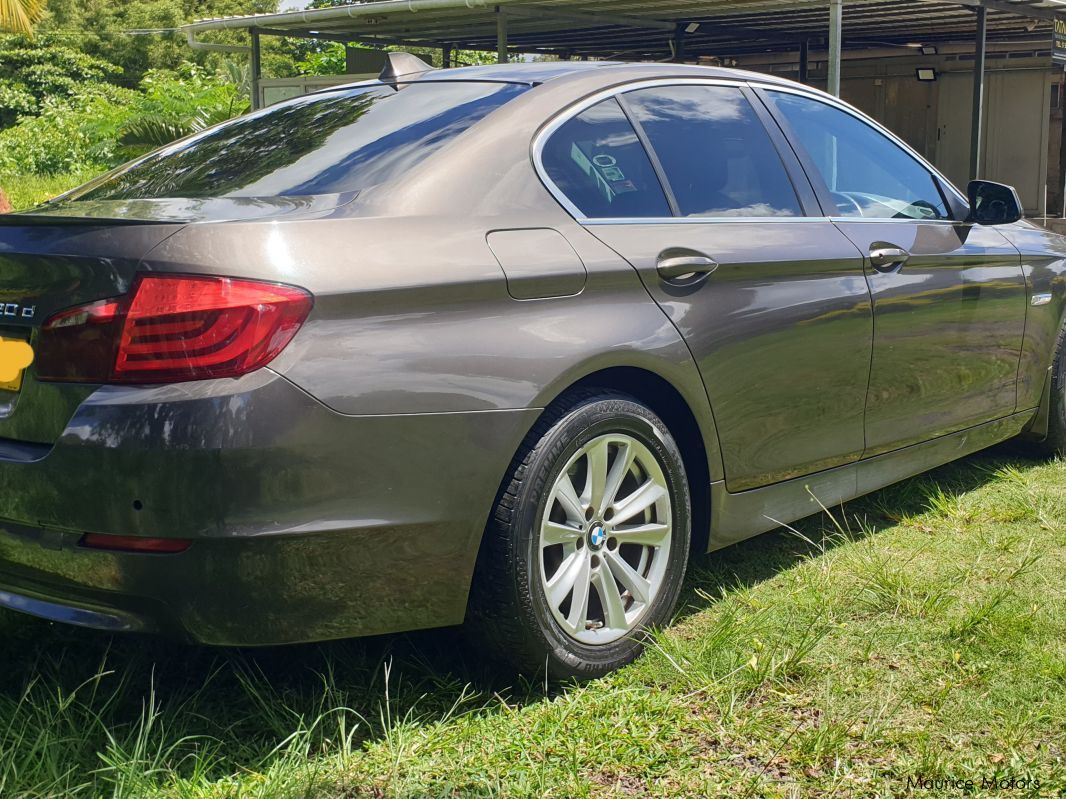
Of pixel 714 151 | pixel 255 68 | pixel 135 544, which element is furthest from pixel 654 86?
pixel 255 68

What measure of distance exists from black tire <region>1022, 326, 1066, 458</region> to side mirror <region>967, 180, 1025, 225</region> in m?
0.77

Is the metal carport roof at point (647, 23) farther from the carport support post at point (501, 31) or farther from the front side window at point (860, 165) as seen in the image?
the front side window at point (860, 165)

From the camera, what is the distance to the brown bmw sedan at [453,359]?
2.32m

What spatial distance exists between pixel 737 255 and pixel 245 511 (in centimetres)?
162

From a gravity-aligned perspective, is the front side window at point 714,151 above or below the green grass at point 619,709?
above

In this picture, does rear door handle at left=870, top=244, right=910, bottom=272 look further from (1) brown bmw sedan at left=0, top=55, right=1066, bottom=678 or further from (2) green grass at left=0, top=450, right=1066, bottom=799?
(2) green grass at left=0, top=450, right=1066, bottom=799

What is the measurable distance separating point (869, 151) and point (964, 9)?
9.09 metres

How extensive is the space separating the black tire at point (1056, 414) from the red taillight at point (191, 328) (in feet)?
12.1

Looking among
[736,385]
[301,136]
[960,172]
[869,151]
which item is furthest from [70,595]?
[960,172]

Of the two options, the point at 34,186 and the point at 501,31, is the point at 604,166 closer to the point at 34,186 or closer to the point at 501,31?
the point at 501,31

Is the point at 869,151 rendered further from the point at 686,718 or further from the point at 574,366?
the point at 686,718

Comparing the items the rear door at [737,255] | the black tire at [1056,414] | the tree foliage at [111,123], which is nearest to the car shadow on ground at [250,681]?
the rear door at [737,255]

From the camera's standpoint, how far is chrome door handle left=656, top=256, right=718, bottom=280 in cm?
305

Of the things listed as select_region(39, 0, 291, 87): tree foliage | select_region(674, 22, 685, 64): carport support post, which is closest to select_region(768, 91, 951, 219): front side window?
select_region(674, 22, 685, 64): carport support post
